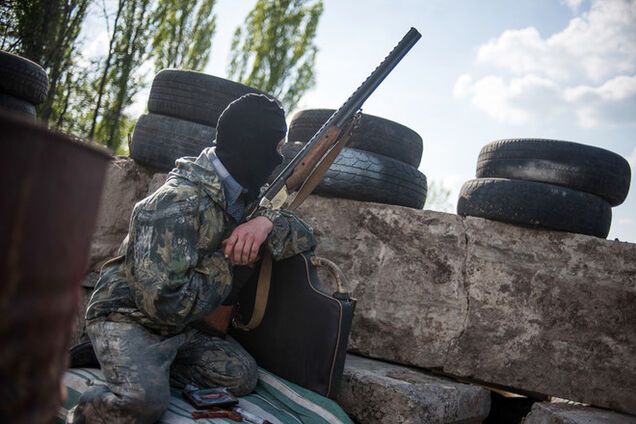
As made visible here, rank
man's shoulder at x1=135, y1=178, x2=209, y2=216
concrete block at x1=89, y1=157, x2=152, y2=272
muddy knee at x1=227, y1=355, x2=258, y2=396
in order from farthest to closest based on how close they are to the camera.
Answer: concrete block at x1=89, y1=157, x2=152, y2=272, muddy knee at x1=227, y1=355, x2=258, y2=396, man's shoulder at x1=135, y1=178, x2=209, y2=216

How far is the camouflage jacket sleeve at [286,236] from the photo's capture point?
2764mm

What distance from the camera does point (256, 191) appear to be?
2762mm

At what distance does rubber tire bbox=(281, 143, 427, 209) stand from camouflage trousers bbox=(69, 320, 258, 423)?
1.38m

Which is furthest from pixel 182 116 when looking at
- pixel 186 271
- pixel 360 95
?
pixel 186 271

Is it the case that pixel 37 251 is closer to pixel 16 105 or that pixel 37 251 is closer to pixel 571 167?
pixel 571 167

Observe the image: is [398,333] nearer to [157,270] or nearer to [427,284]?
[427,284]

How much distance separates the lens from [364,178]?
3676 mm

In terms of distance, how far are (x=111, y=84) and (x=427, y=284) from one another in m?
11.7

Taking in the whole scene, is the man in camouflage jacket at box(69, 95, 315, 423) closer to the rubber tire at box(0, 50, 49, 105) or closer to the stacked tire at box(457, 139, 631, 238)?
the stacked tire at box(457, 139, 631, 238)

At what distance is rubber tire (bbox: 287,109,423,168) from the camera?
3.80m

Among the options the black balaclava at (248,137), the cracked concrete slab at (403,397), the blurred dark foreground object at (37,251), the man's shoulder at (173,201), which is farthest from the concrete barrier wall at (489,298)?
the blurred dark foreground object at (37,251)

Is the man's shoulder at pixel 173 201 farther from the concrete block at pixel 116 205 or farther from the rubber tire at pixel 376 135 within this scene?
the concrete block at pixel 116 205

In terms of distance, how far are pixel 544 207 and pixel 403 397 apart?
1.60 m

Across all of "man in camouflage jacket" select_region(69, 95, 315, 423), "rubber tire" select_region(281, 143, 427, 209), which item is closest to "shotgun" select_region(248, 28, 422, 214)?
"man in camouflage jacket" select_region(69, 95, 315, 423)
